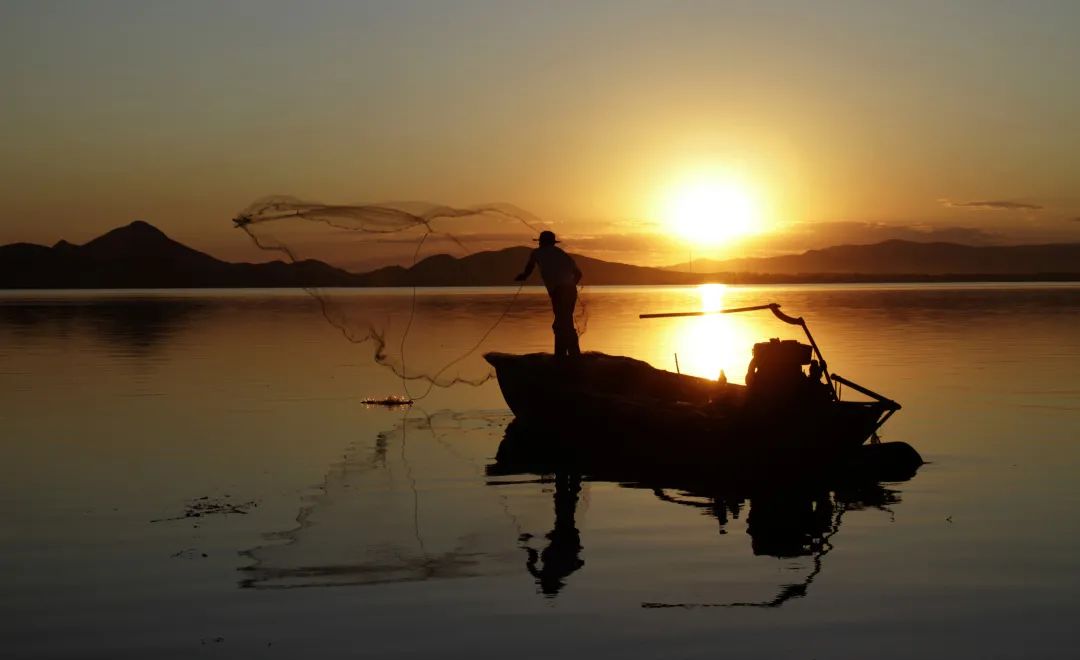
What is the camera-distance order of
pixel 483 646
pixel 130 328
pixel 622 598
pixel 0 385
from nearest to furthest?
pixel 483 646
pixel 622 598
pixel 0 385
pixel 130 328

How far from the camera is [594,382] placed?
82.2ft

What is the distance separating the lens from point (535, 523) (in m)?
16.4

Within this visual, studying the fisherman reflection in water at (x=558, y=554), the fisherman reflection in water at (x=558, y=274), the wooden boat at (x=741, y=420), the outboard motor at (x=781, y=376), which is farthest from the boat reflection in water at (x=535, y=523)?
the fisherman reflection in water at (x=558, y=274)

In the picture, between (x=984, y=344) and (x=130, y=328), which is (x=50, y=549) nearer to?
(x=984, y=344)

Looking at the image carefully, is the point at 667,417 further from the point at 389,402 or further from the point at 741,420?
the point at 389,402

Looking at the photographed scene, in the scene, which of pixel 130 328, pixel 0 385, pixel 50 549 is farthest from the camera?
pixel 130 328

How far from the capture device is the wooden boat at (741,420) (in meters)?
19.0

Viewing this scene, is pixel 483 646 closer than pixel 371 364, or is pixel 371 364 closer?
pixel 483 646

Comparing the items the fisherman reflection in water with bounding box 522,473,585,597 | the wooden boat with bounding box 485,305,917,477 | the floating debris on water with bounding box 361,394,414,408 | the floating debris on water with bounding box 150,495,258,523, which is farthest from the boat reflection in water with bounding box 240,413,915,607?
the floating debris on water with bounding box 361,394,414,408

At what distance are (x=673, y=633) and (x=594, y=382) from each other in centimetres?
1440

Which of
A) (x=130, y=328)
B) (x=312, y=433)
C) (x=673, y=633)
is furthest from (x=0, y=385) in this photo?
(x=130, y=328)

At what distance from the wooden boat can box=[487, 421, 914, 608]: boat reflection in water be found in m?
0.45

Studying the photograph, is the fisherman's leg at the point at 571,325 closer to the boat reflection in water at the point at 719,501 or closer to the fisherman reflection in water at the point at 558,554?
the boat reflection in water at the point at 719,501

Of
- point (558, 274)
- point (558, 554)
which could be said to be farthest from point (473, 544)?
point (558, 274)
